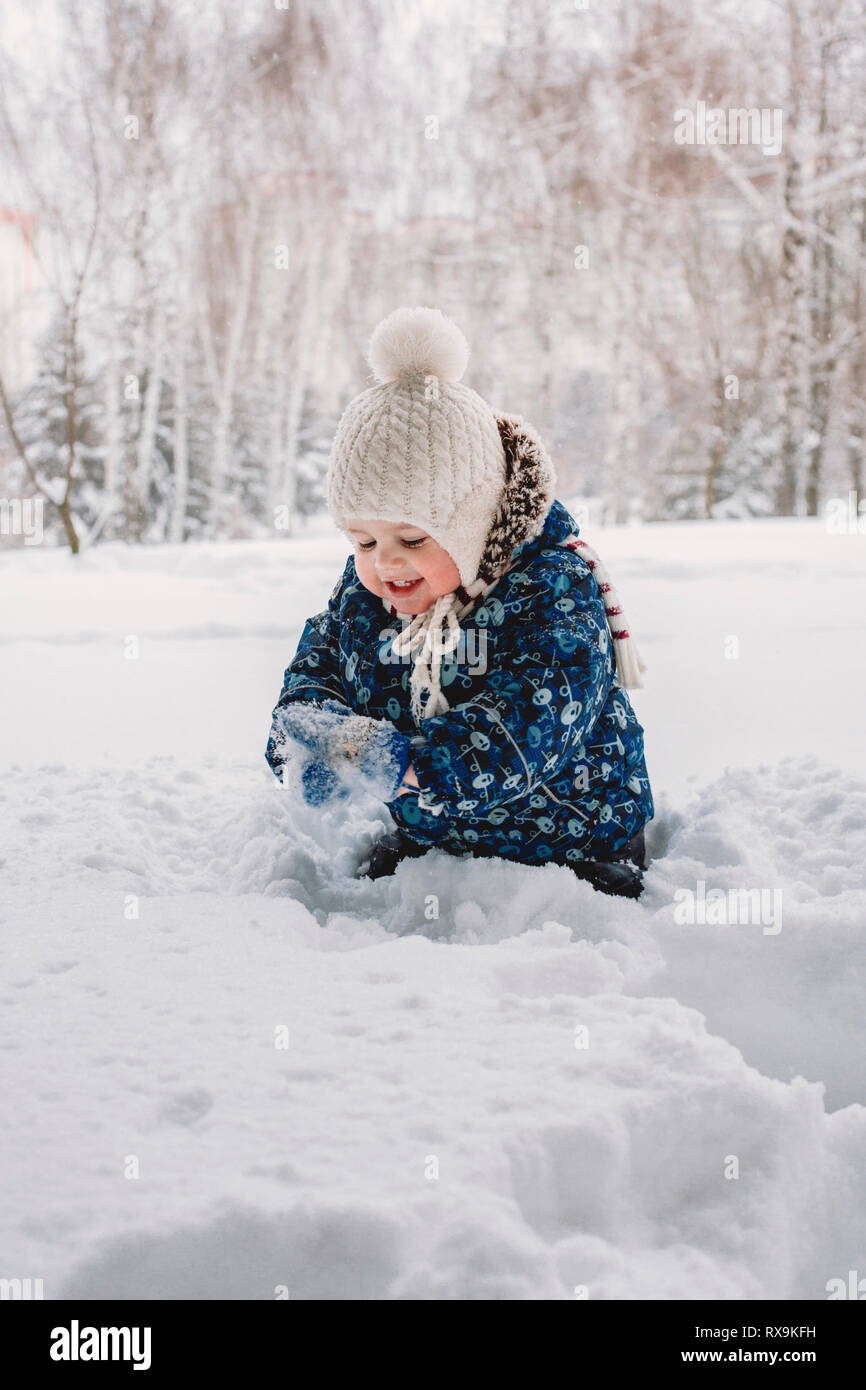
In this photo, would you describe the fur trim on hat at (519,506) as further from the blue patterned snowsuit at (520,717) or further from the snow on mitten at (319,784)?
the snow on mitten at (319,784)

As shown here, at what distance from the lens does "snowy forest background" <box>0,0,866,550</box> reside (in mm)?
11891

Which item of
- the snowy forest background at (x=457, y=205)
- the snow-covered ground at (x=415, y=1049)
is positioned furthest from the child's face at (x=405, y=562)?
the snowy forest background at (x=457, y=205)

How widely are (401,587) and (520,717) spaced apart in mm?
307

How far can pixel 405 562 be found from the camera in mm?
1798

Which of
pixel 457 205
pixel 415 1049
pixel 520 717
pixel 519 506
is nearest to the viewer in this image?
pixel 415 1049

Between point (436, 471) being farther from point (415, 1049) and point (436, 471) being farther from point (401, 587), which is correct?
point (415, 1049)

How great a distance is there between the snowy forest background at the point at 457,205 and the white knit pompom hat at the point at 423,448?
32.0ft

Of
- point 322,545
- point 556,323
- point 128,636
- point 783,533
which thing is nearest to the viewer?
point 128,636

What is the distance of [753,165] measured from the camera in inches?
534

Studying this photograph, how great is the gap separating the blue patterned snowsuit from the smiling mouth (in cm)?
11

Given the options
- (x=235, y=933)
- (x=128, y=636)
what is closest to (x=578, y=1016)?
(x=235, y=933)

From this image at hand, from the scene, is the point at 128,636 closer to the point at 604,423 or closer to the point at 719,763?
the point at 719,763

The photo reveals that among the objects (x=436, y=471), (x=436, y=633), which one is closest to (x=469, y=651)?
(x=436, y=633)

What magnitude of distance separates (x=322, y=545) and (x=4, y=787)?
22.3 ft
